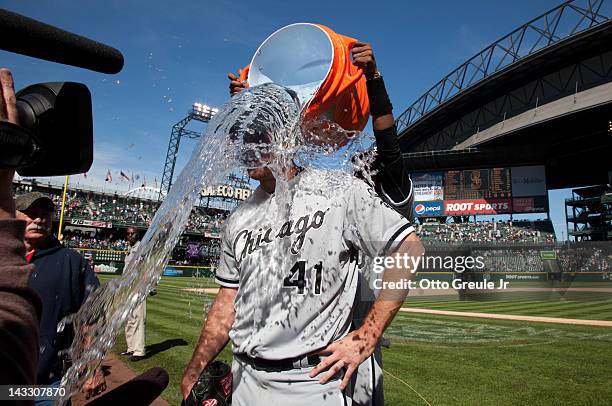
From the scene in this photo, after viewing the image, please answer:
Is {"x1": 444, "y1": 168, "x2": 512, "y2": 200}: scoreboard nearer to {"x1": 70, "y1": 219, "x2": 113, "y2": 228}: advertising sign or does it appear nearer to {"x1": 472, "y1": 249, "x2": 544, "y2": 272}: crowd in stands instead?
{"x1": 472, "y1": 249, "x2": 544, "y2": 272}: crowd in stands

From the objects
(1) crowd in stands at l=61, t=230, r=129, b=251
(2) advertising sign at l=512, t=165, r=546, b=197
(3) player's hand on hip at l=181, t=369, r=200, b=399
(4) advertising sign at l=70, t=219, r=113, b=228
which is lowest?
(3) player's hand on hip at l=181, t=369, r=200, b=399

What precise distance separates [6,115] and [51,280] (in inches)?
111

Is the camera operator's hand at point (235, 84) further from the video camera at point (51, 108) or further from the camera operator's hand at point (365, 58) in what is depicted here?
the video camera at point (51, 108)

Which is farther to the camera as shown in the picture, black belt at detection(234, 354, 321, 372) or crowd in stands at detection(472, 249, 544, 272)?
crowd in stands at detection(472, 249, 544, 272)

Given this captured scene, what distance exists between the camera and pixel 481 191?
108 ft

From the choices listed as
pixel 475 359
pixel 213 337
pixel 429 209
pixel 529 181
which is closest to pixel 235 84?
pixel 213 337

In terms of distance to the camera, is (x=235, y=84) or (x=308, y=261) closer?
(x=308, y=261)

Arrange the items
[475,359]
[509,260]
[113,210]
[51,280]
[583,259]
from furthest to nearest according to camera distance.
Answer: [113,210]
[509,260]
[583,259]
[475,359]
[51,280]

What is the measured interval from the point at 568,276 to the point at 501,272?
3010 mm

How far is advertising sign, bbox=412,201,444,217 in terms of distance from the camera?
34188mm

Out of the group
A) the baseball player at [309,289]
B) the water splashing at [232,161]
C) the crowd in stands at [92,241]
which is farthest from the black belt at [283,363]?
the crowd in stands at [92,241]

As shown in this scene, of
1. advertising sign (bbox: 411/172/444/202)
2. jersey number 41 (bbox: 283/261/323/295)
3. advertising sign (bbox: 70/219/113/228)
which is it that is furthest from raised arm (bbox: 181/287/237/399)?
advertising sign (bbox: 70/219/113/228)

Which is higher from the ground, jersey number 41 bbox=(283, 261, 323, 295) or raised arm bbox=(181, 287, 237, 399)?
jersey number 41 bbox=(283, 261, 323, 295)

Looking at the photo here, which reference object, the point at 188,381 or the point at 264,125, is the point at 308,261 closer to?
the point at 264,125
